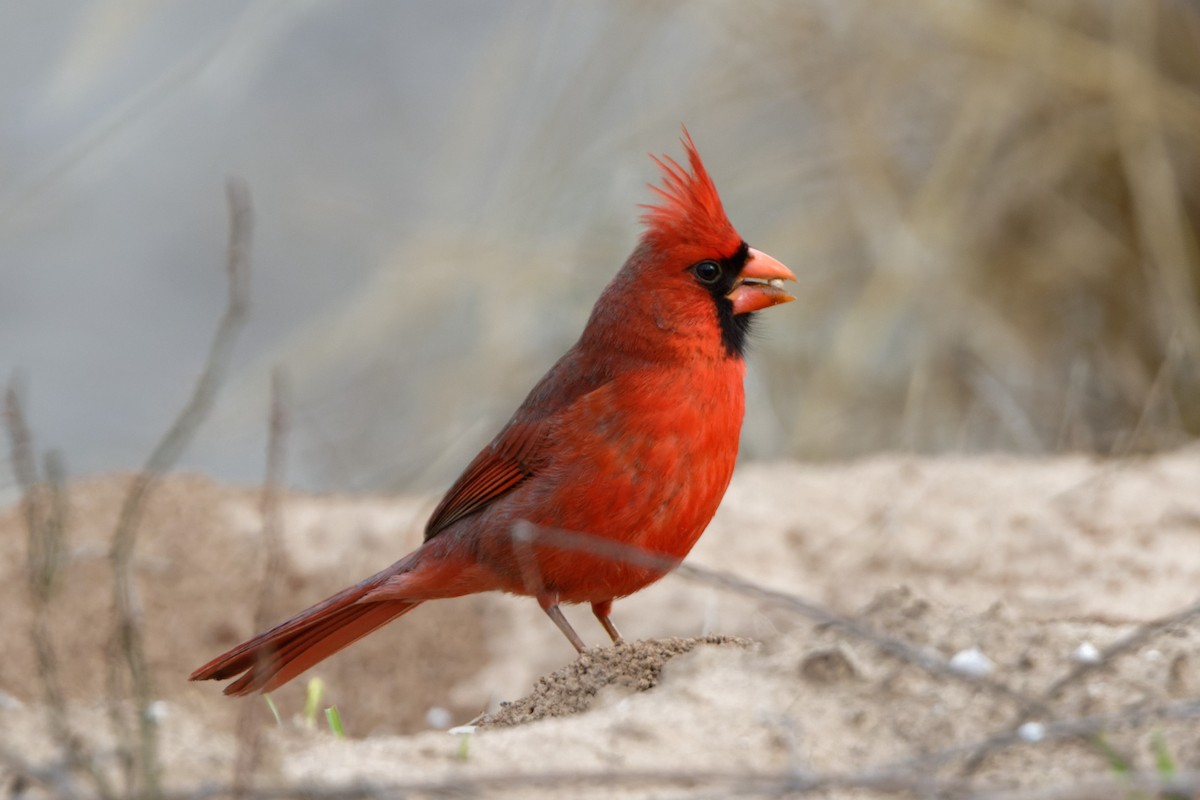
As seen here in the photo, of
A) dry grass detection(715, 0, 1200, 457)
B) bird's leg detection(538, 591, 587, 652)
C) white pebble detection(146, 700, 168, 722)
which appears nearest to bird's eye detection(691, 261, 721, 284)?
bird's leg detection(538, 591, 587, 652)

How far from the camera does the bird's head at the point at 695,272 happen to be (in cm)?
295

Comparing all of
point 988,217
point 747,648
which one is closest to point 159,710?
point 747,648

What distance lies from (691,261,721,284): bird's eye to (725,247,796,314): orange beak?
0.14 feet

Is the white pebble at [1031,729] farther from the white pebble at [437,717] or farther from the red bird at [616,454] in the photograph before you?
the white pebble at [437,717]

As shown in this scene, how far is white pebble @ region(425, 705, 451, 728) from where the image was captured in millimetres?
3594

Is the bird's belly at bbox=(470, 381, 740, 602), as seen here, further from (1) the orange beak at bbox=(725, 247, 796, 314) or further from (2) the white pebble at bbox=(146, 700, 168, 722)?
(2) the white pebble at bbox=(146, 700, 168, 722)

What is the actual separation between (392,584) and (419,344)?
9.42 feet

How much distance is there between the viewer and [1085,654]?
6.53 ft

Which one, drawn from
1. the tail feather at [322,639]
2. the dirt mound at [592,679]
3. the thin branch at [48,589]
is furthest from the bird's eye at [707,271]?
the thin branch at [48,589]

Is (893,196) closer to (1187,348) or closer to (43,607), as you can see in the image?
(1187,348)

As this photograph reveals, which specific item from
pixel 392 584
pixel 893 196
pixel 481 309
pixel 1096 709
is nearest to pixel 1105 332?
pixel 893 196

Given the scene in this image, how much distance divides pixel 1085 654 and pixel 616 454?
105cm

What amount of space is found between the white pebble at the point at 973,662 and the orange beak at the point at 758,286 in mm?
1107

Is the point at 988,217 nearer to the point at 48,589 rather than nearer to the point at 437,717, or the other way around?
the point at 437,717
